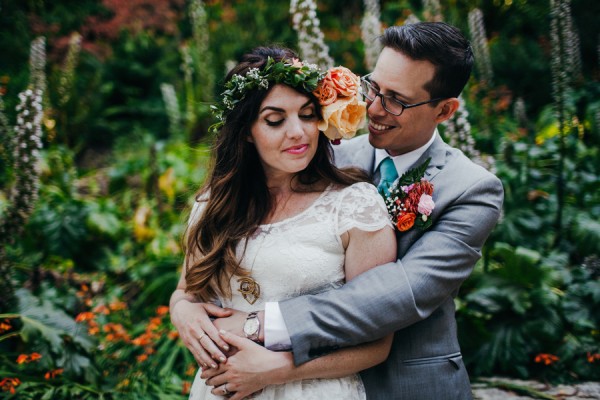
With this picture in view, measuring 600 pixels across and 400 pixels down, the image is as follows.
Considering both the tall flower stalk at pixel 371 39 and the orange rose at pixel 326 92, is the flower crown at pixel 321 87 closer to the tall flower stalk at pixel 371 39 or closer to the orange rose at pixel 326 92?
the orange rose at pixel 326 92

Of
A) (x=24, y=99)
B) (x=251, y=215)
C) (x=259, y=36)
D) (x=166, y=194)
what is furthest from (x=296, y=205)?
(x=259, y=36)

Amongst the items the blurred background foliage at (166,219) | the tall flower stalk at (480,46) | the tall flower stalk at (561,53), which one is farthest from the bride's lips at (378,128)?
the tall flower stalk at (480,46)

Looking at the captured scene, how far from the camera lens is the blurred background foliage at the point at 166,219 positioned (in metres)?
3.31

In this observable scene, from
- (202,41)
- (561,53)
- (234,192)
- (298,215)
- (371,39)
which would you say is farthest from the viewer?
(202,41)

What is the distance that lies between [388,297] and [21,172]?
105 inches

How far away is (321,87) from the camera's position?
7.04 feet

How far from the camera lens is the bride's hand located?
208 cm

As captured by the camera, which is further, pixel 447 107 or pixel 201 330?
pixel 447 107

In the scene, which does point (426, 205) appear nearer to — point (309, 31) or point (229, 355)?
point (229, 355)

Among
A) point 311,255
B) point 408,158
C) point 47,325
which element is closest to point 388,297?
point 311,255

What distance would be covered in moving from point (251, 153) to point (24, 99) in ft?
6.16

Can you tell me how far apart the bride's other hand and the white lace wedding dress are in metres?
0.11

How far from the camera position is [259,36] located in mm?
8930

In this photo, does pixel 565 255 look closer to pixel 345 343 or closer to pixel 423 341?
pixel 423 341
